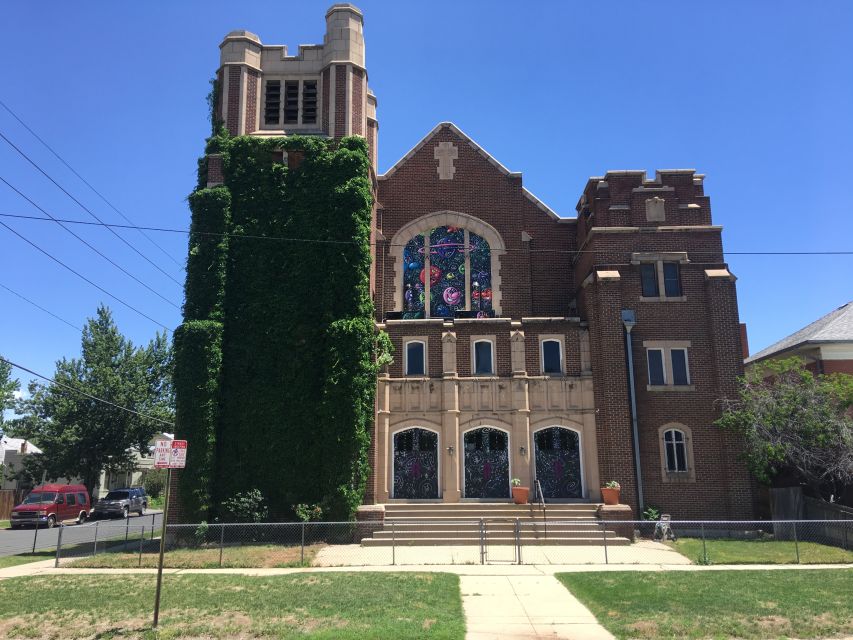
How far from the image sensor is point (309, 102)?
89.6 feet

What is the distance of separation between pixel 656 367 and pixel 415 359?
916cm

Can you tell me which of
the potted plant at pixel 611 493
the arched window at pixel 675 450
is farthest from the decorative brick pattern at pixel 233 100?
the arched window at pixel 675 450

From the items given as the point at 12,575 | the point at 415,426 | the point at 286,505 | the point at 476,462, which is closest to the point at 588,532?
the point at 476,462

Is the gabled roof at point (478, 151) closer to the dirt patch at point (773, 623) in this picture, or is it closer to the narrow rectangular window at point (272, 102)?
the narrow rectangular window at point (272, 102)

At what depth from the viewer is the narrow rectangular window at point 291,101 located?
27156 mm

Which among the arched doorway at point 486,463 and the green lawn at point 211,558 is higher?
the arched doorway at point 486,463

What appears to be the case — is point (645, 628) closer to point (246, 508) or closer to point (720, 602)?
point (720, 602)

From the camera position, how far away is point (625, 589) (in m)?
13.2

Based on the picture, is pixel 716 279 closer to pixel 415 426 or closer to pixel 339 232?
pixel 415 426

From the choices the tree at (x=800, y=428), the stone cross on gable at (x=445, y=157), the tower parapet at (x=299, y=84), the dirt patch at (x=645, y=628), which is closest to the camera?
the dirt patch at (x=645, y=628)

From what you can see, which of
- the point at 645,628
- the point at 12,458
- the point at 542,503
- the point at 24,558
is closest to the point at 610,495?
the point at 542,503

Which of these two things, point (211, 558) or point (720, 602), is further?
point (211, 558)

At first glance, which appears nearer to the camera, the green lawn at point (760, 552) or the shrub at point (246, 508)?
the green lawn at point (760, 552)

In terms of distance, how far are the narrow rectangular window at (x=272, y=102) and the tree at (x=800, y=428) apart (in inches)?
819
